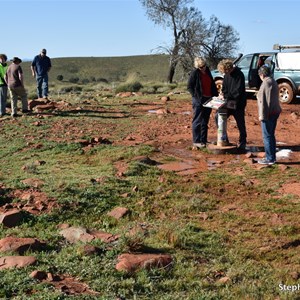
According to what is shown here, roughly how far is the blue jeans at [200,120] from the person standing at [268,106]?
158cm

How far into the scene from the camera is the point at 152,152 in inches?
381

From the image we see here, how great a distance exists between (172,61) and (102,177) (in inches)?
1004

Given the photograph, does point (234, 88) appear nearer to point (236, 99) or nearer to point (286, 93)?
point (236, 99)

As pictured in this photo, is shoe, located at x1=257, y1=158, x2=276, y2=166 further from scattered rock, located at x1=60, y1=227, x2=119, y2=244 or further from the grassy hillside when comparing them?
the grassy hillside

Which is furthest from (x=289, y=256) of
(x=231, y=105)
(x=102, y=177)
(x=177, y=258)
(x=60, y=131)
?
(x=60, y=131)

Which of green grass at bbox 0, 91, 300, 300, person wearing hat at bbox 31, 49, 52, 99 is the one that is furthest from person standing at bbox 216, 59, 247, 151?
person wearing hat at bbox 31, 49, 52, 99

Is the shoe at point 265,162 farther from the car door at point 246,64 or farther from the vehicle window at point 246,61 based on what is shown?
the vehicle window at point 246,61

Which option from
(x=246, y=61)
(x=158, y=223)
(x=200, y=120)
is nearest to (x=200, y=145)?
(x=200, y=120)

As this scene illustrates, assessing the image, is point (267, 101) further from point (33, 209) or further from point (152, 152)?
point (33, 209)

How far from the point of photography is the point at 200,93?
31.6 ft

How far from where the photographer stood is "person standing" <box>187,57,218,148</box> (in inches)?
376

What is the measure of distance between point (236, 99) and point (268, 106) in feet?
3.32

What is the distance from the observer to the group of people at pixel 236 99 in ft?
27.3

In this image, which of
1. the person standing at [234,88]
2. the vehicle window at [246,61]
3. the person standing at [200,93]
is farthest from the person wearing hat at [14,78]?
the vehicle window at [246,61]
